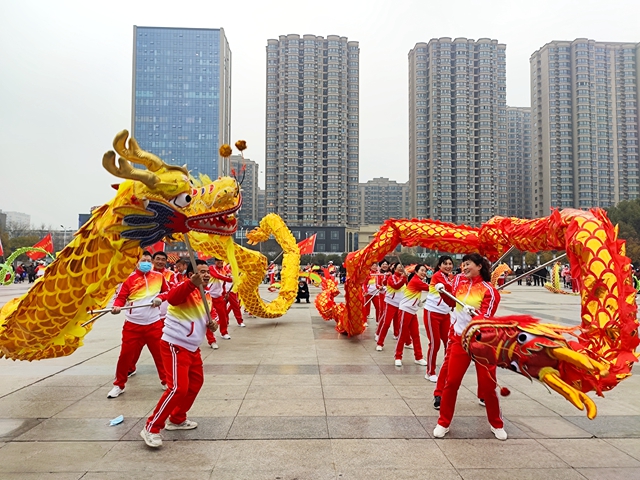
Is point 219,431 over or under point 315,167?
under

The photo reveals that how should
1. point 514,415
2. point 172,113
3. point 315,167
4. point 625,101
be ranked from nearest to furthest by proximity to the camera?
point 514,415, point 315,167, point 625,101, point 172,113

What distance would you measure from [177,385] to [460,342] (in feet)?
7.66

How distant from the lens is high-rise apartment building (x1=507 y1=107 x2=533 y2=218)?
6600 cm

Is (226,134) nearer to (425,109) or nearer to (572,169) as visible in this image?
(425,109)

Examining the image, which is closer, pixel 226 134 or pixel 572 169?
pixel 572 169

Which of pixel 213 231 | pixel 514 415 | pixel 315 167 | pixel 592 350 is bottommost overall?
pixel 514 415

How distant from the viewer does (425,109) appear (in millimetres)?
59094

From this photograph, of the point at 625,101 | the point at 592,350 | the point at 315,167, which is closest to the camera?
the point at 592,350

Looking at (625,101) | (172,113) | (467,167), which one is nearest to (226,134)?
(172,113)

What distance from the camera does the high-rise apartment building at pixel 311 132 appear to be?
5441 centimetres

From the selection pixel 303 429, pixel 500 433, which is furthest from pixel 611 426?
pixel 303 429

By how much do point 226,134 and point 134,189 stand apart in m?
66.5

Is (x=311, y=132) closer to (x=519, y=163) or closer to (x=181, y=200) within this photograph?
(x=519, y=163)

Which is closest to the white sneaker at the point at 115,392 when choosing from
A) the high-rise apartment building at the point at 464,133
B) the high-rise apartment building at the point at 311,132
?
the high-rise apartment building at the point at 311,132
